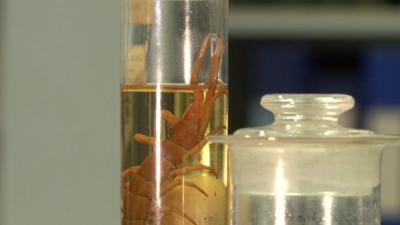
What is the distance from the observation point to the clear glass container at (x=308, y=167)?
444mm

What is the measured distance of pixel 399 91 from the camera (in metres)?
1.83

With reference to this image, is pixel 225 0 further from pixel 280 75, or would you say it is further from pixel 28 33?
pixel 280 75

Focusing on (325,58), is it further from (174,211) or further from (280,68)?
(174,211)

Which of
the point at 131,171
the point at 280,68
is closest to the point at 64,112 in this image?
the point at 131,171

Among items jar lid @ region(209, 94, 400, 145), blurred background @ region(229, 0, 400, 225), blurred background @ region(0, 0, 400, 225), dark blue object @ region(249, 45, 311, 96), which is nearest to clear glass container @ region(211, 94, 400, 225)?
jar lid @ region(209, 94, 400, 145)

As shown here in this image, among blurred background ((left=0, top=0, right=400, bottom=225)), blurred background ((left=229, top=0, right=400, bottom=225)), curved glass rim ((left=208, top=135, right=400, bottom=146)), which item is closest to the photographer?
curved glass rim ((left=208, top=135, right=400, bottom=146))

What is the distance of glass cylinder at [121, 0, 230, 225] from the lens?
0.49 meters

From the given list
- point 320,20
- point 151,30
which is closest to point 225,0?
point 151,30

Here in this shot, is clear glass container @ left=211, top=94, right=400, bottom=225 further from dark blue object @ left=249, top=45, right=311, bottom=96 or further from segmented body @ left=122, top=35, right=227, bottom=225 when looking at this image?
dark blue object @ left=249, top=45, right=311, bottom=96

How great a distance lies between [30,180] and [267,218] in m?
0.23

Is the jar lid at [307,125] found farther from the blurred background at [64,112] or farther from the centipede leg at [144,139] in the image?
the blurred background at [64,112]

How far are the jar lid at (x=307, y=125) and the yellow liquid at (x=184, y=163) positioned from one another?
37mm

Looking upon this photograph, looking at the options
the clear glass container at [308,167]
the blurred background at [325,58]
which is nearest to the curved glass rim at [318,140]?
the clear glass container at [308,167]

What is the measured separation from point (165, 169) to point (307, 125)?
8 cm
